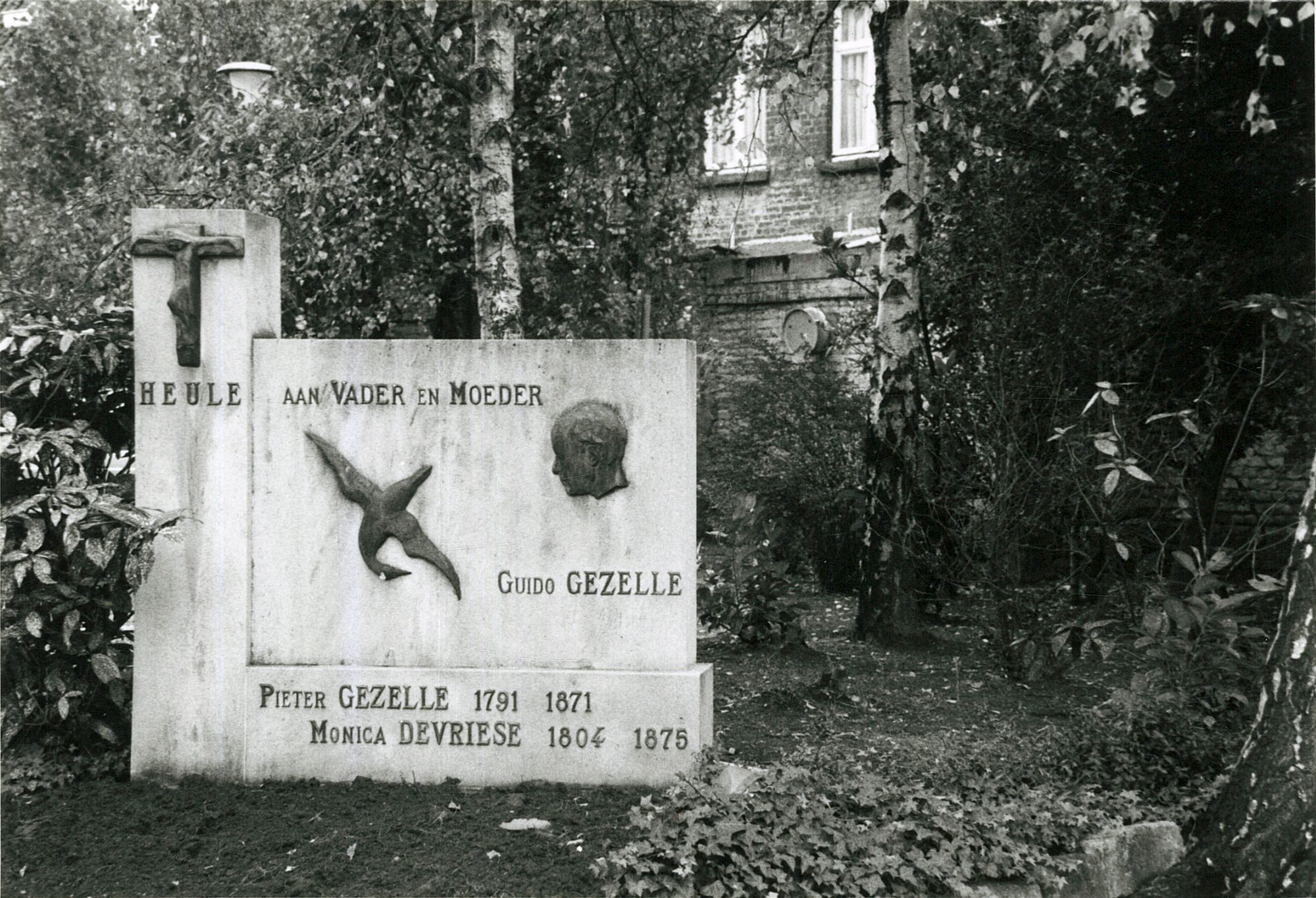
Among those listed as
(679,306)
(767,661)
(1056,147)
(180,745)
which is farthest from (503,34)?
(679,306)

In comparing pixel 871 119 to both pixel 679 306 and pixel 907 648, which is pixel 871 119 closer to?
pixel 679 306

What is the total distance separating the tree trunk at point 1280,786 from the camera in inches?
165

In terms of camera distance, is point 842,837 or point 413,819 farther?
point 413,819

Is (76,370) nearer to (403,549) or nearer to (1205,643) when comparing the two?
(403,549)

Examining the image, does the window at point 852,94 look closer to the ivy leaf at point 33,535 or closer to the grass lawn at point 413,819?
the grass lawn at point 413,819

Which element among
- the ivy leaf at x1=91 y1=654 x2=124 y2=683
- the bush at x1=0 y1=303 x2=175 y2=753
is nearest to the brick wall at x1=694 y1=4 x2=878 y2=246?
the bush at x1=0 y1=303 x2=175 y2=753

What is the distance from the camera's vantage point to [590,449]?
17.3ft

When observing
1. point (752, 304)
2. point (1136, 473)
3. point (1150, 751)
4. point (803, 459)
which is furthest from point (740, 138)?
point (1150, 751)

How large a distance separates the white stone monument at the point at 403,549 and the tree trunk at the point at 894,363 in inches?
114

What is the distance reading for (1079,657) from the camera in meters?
7.54

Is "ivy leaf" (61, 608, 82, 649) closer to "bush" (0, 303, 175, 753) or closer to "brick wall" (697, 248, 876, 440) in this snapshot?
"bush" (0, 303, 175, 753)

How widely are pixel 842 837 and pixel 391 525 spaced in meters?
2.27

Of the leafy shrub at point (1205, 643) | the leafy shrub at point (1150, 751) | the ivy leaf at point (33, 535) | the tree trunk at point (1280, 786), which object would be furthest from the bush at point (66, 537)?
the leafy shrub at point (1205, 643)

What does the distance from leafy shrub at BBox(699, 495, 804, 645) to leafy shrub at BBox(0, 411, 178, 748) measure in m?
3.55
